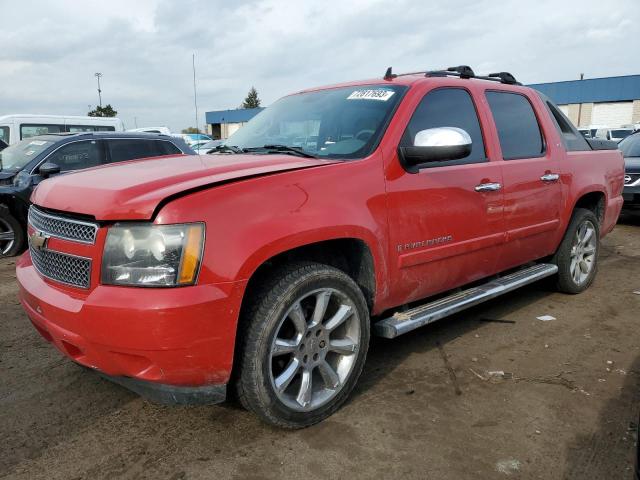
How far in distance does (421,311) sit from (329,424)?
3.03 feet

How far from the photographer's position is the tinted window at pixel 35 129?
11906 millimetres

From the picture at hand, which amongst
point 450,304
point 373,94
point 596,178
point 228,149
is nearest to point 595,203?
point 596,178

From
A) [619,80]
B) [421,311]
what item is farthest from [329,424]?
[619,80]

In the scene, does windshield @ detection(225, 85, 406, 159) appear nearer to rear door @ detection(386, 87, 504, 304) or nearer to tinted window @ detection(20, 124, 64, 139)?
rear door @ detection(386, 87, 504, 304)

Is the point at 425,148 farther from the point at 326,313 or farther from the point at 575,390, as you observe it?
the point at 575,390

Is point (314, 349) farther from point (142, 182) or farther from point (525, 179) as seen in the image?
point (525, 179)

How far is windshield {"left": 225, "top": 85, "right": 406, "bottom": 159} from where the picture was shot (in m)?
3.08

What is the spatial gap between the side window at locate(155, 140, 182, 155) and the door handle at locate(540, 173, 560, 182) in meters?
5.31

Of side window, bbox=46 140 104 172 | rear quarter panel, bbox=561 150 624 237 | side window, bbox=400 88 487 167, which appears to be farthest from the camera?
side window, bbox=46 140 104 172

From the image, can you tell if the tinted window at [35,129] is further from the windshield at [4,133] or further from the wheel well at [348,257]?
the wheel well at [348,257]

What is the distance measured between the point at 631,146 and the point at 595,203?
6.44 metres

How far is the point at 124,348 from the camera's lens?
86.0 inches

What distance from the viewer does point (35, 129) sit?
12180 mm

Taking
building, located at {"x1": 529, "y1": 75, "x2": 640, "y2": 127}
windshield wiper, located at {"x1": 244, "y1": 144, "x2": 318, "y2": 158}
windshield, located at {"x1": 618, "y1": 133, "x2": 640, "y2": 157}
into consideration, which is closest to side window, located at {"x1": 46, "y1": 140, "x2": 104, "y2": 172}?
windshield wiper, located at {"x1": 244, "y1": 144, "x2": 318, "y2": 158}
